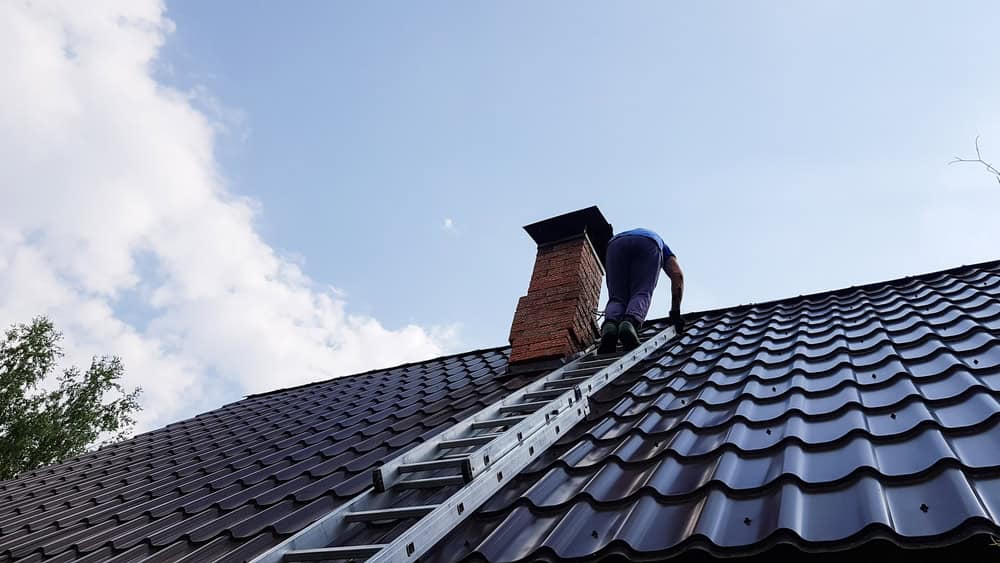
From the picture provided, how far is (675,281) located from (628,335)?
0.97 m

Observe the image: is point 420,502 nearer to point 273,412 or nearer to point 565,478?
point 565,478

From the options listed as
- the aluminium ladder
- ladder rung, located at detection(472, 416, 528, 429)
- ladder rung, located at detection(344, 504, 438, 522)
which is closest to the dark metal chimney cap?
the aluminium ladder

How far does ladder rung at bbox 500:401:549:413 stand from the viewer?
3410 mm

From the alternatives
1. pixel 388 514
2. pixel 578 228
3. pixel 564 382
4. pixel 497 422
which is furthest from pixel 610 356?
pixel 388 514

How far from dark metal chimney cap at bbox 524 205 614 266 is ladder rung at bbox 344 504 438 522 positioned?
405 centimetres

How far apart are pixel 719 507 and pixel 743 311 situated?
4406 mm

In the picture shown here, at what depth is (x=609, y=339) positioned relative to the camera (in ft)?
15.7

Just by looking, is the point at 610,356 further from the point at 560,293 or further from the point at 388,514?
the point at 388,514

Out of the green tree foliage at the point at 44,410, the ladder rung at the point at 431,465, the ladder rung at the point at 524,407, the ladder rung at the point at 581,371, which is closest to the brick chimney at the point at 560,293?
→ the ladder rung at the point at 581,371

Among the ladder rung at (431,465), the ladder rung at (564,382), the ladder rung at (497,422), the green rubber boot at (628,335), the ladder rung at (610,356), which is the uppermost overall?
the green rubber boot at (628,335)

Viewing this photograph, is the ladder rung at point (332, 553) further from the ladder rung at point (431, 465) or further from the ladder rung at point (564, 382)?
the ladder rung at point (564, 382)

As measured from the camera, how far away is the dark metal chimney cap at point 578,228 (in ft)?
19.7

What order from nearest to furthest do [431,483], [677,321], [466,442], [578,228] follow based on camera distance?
[431,483] → [466,442] → [677,321] → [578,228]

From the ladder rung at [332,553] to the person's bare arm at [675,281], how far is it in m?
3.94
